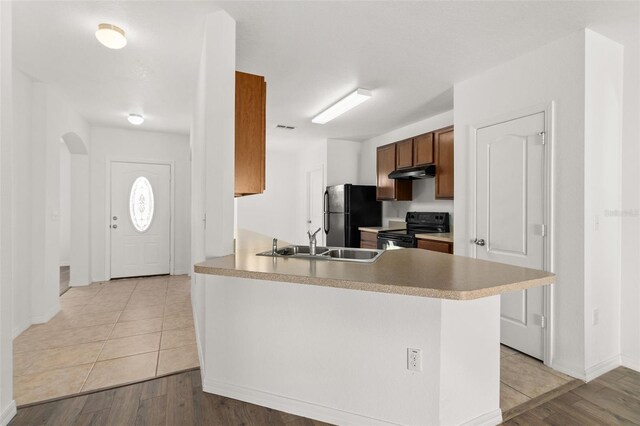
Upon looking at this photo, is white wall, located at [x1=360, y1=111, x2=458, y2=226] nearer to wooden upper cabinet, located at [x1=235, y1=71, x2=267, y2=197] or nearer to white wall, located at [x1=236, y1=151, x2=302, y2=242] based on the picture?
white wall, located at [x1=236, y1=151, x2=302, y2=242]

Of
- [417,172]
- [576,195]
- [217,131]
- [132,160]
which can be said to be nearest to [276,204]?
[132,160]

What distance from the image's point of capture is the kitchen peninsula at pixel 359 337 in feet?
5.31

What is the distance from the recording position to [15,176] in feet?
10.3

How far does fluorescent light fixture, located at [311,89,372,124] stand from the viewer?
3452 mm

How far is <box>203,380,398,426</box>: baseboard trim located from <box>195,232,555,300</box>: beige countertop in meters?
0.80

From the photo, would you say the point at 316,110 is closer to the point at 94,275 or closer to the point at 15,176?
the point at 15,176

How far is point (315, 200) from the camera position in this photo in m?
6.51

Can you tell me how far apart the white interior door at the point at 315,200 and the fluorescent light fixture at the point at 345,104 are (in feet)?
6.46

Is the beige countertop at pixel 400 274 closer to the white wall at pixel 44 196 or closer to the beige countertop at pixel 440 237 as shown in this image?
the beige countertop at pixel 440 237

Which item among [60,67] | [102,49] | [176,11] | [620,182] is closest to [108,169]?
[60,67]

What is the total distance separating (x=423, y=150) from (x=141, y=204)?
183 inches

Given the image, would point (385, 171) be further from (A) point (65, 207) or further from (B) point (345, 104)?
(A) point (65, 207)

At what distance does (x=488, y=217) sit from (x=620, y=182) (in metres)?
0.96

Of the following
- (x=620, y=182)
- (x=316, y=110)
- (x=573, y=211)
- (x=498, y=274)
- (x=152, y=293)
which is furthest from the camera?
(x=152, y=293)
